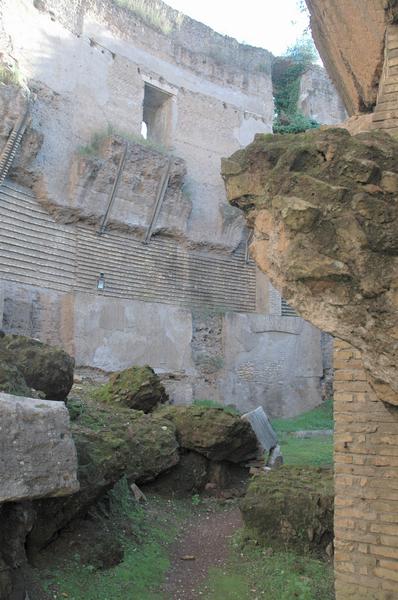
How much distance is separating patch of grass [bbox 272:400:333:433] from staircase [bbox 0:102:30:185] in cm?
905

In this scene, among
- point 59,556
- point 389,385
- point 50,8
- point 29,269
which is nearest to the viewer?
point 389,385

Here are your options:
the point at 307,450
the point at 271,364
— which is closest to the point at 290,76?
the point at 271,364

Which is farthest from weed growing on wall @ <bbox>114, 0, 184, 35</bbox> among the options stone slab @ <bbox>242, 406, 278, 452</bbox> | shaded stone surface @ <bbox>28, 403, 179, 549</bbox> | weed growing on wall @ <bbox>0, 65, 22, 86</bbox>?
shaded stone surface @ <bbox>28, 403, 179, 549</bbox>

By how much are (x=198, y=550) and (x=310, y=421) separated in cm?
1068

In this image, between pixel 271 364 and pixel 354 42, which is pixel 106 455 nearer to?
pixel 354 42

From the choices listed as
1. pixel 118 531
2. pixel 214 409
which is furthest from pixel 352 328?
pixel 214 409

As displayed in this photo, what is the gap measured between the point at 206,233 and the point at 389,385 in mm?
14472

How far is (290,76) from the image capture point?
69.8ft

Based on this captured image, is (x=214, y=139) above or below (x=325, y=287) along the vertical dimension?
above

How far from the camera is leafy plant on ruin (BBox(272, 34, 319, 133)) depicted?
20797 mm

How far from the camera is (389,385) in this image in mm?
2557

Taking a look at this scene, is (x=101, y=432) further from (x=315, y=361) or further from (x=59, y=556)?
(x=315, y=361)

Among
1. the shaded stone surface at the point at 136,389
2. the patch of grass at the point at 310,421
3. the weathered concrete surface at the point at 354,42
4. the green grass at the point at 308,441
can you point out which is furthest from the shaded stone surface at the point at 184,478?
the patch of grass at the point at 310,421

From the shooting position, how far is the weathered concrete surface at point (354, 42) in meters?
4.36
